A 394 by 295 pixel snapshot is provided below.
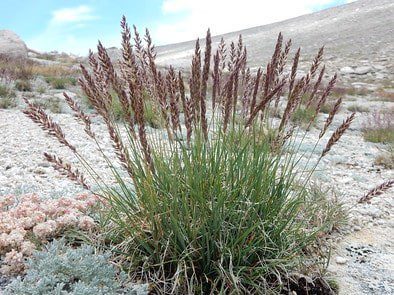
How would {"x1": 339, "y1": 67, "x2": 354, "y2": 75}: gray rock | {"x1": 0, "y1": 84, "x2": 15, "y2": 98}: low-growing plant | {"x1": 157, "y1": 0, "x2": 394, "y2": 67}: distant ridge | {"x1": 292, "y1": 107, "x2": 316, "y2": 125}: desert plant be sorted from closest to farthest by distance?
1. {"x1": 292, "y1": 107, "x2": 316, "y2": 125}: desert plant
2. {"x1": 0, "y1": 84, "x2": 15, "y2": 98}: low-growing plant
3. {"x1": 339, "y1": 67, "x2": 354, "y2": 75}: gray rock
4. {"x1": 157, "y1": 0, "x2": 394, "y2": 67}: distant ridge

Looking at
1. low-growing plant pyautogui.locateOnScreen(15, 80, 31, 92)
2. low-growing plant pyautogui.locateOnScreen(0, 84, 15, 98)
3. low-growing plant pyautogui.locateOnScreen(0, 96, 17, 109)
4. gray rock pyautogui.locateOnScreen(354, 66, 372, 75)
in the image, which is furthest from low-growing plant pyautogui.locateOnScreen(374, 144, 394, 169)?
gray rock pyautogui.locateOnScreen(354, 66, 372, 75)

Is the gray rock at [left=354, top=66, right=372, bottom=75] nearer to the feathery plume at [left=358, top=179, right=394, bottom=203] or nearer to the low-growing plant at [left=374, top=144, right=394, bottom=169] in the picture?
the low-growing plant at [left=374, top=144, right=394, bottom=169]

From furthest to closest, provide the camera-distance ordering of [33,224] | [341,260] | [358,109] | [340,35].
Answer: [340,35] → [358,109] → [341,260] → [33,224]

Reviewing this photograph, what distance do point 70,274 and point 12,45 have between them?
23194 mm

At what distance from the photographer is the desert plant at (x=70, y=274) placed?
2.20 metres

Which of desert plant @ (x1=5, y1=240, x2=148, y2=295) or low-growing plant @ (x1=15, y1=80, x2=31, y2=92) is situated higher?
desert plant @ (x1=5, y1=240, x2=148, y2=295)

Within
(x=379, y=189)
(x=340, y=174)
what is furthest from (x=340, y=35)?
(x=379, y=189)

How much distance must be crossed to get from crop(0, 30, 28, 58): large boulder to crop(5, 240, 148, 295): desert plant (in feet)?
68.4

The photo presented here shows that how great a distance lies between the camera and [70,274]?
7.70 feet

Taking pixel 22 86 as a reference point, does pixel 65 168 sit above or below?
above

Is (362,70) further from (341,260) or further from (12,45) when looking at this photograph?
(341,260)

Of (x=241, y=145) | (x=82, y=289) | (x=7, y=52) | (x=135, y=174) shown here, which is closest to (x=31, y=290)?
(x=82, y=289)

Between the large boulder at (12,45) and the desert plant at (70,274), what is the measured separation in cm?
2085

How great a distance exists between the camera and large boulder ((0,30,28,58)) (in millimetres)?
21611
